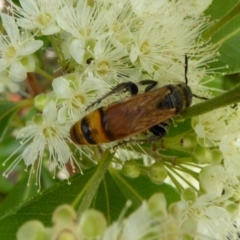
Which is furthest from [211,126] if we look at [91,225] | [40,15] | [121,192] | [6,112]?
[6,112]

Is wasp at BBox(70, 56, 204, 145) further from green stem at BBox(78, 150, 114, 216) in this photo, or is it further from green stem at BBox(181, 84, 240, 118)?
green stem at BBox(181, 84, 240, 118)

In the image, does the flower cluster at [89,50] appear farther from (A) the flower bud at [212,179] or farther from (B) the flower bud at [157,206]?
(B) the flower bud at [157,206]

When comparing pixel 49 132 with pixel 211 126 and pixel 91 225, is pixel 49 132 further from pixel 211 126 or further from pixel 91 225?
pixel 91 225

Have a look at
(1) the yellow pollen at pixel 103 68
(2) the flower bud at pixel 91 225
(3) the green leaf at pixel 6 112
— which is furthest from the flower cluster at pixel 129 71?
(2) the flower bud at pixel 91 225

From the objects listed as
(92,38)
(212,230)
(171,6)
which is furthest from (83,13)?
(212,230)

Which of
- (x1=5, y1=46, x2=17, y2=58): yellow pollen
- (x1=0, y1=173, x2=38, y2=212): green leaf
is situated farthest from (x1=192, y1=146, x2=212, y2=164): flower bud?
(x1=0, y1=173, x2=38, y2=212): green leaf

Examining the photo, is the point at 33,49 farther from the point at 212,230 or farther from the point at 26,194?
the point at 26,194
